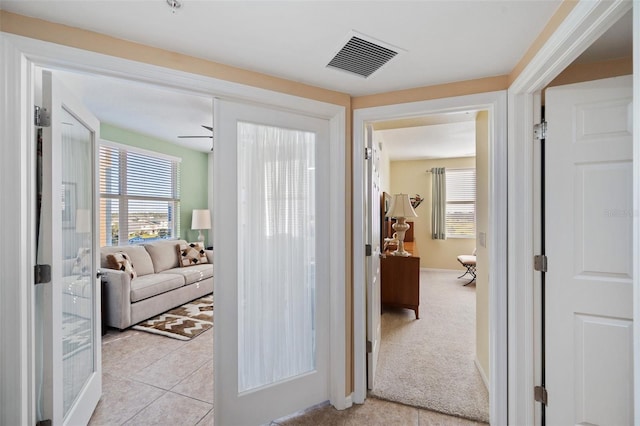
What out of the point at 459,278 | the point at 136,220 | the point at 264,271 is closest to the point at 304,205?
the point at 264,271

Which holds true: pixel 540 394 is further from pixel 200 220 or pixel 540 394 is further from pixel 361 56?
pixel 200 220

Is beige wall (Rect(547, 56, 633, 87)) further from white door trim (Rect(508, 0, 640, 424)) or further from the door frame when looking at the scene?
the door frame

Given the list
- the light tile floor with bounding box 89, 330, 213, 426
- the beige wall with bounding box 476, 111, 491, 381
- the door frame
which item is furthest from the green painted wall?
the beige wall with bounding box 476, 111, 491, 381

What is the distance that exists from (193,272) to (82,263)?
251 cm

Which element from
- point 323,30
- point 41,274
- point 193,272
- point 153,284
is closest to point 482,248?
point 323,30

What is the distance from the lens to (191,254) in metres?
4.68

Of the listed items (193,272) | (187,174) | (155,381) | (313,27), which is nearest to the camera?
(313,27)

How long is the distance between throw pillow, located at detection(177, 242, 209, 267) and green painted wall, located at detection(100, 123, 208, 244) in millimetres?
775

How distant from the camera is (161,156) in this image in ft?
16.2

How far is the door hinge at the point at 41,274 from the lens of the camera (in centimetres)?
137

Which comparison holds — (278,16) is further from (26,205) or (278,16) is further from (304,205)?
(26,205)

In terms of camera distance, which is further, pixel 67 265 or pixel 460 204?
pixel 460 204

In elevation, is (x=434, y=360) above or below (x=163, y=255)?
below

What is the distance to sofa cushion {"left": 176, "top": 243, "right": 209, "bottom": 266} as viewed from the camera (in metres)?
4.58
